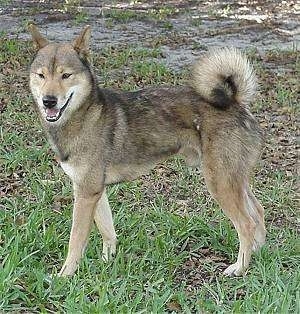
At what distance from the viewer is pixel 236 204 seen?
5.54 m

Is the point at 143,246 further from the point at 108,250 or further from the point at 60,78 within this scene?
the point at 60,78

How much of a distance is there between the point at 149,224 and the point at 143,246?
39cm

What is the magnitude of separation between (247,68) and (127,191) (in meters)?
1.85

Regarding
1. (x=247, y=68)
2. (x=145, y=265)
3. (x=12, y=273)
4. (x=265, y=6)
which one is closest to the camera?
(x=12, y=273)

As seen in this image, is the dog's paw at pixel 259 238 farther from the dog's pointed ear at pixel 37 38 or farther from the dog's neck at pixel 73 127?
the dog's pointed ear at pixel 37 38

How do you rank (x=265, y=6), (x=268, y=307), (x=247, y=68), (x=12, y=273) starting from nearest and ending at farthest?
(x=268, y=307), (x=12, y=273), (x=247, y=68), (x=265, y=6)

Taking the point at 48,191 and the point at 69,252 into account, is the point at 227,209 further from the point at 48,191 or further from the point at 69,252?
the point at 48,191

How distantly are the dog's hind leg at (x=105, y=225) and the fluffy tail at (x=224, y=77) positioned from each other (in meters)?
1.12

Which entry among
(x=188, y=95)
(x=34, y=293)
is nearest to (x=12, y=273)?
(x=34, y=293)

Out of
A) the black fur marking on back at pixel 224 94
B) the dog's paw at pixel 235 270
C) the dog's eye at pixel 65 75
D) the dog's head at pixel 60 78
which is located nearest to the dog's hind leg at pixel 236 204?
the dog's paw at pixel 235 270

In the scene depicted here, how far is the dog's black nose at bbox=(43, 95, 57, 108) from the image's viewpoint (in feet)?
16.8

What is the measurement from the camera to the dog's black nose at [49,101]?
5.11 m

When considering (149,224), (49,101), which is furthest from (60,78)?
(149,224)

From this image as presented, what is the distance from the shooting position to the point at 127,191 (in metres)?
6.82
